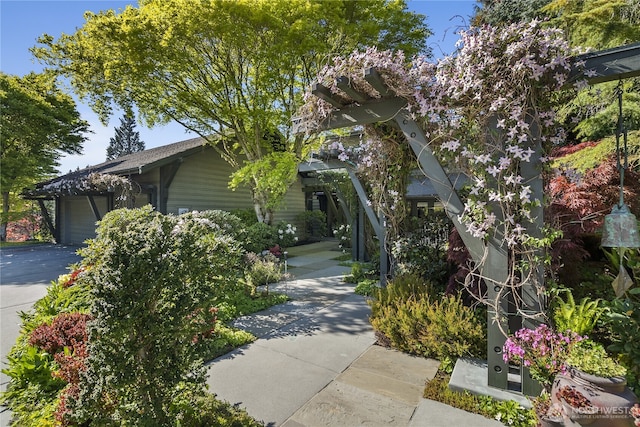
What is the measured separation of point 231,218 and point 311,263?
3085mm

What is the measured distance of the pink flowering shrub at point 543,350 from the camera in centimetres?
233

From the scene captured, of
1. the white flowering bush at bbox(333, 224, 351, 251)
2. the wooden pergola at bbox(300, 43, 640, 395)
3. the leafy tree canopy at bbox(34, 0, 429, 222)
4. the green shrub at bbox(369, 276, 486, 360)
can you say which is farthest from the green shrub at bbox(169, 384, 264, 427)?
the white flowering bush at bbox(333, 224, 351, 251)

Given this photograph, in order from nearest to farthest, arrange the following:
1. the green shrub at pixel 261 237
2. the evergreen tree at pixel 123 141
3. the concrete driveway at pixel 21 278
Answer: the concrete driveway at pixel 21 278 < the green shrub at pixel 261 237 < the evergreen tree at pixel 123 141

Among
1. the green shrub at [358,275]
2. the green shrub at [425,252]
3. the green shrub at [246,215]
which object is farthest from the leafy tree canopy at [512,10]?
Answer: the green shrub at [246,215]

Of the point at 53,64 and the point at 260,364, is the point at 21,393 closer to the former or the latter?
the point at 260,364

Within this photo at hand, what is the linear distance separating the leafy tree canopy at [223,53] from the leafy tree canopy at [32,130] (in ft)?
19.1

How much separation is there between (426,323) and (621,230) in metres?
1.96

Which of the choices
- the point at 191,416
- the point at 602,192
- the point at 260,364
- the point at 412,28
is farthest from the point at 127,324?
the point at 412,28

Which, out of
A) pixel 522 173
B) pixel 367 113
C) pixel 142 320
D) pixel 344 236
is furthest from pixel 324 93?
pixel 344 236

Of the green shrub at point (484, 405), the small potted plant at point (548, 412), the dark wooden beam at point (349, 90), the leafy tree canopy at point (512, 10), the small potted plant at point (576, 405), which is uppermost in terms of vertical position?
the leafy tree canopy at point (512, 10)

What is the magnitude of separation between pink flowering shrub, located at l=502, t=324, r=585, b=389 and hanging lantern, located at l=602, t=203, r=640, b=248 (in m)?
0.80

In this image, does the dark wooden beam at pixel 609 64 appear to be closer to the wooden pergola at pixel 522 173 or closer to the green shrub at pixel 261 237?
the wooden pergola at pixel 522 173

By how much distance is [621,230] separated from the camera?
90.8 inches

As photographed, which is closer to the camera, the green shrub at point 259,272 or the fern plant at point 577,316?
the fern plant at point 577,316
